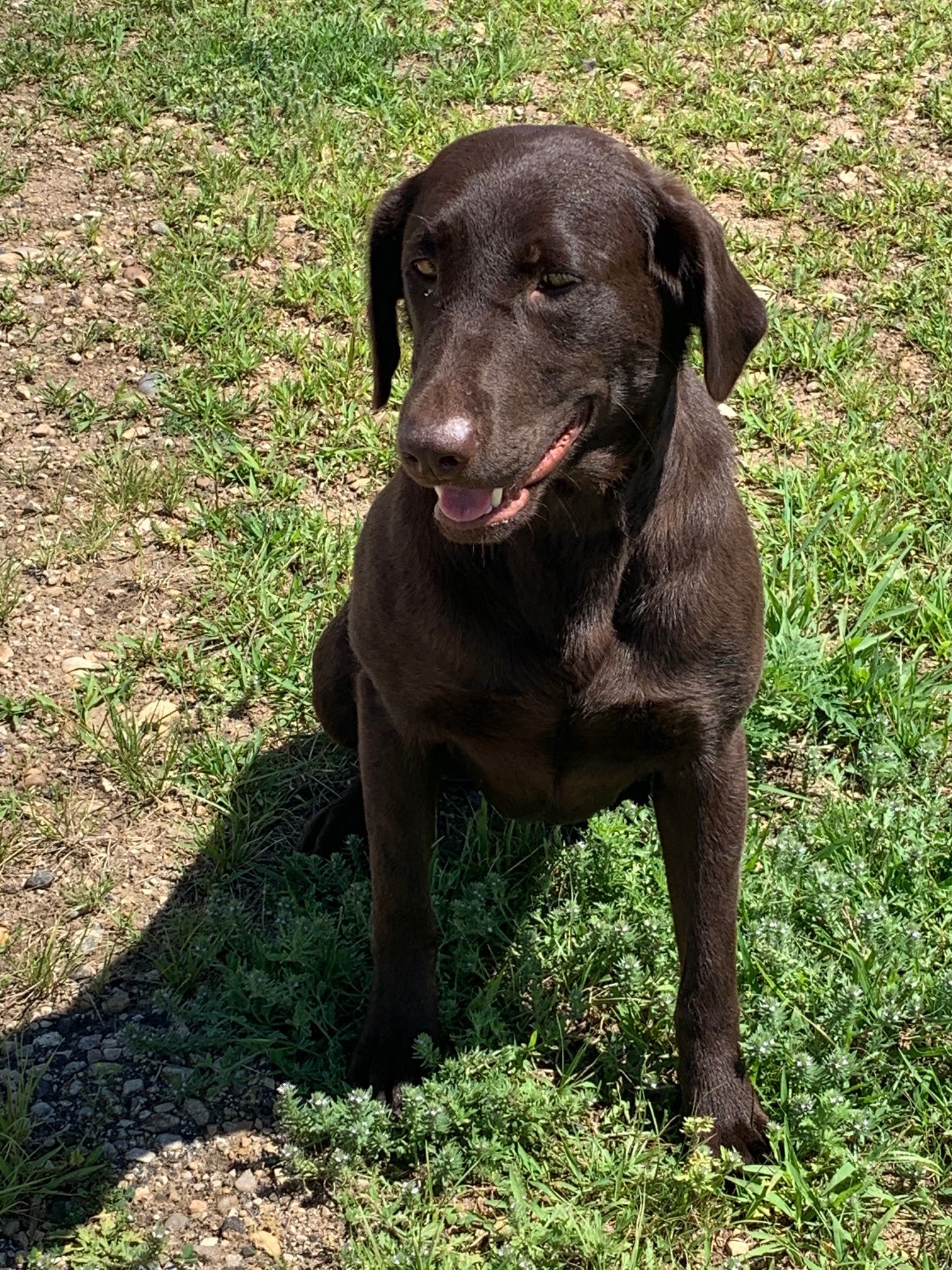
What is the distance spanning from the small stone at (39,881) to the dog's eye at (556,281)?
1861mm

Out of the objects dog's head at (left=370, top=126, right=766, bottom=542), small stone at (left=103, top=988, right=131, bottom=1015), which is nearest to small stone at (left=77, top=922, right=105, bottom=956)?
small stone at (left=103, top=988, right=131, bottom=1015)

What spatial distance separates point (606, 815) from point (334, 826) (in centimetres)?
62

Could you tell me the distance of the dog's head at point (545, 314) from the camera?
2176 mm

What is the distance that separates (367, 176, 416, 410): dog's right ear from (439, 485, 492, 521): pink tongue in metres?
0.54

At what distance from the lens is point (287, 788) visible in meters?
3.50

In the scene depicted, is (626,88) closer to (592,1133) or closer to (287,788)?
(287,788)

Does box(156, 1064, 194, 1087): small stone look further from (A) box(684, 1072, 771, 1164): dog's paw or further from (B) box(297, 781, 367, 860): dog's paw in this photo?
(A) box(684, 1072, 771, 1164): dog's paw

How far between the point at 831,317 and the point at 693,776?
8.42 feet

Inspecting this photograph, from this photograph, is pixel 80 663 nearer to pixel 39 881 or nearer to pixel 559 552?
pixel 39 881

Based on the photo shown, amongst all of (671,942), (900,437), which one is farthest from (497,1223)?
(900,437)

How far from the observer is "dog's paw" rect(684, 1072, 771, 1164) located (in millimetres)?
2727

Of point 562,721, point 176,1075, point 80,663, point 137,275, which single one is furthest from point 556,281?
point 137,275

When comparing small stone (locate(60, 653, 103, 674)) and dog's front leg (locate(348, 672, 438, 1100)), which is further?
small stone (locate(60, 653, 103, 674))

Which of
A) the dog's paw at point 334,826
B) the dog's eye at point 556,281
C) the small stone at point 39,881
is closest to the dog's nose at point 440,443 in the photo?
the dog's eye at point 556,281
